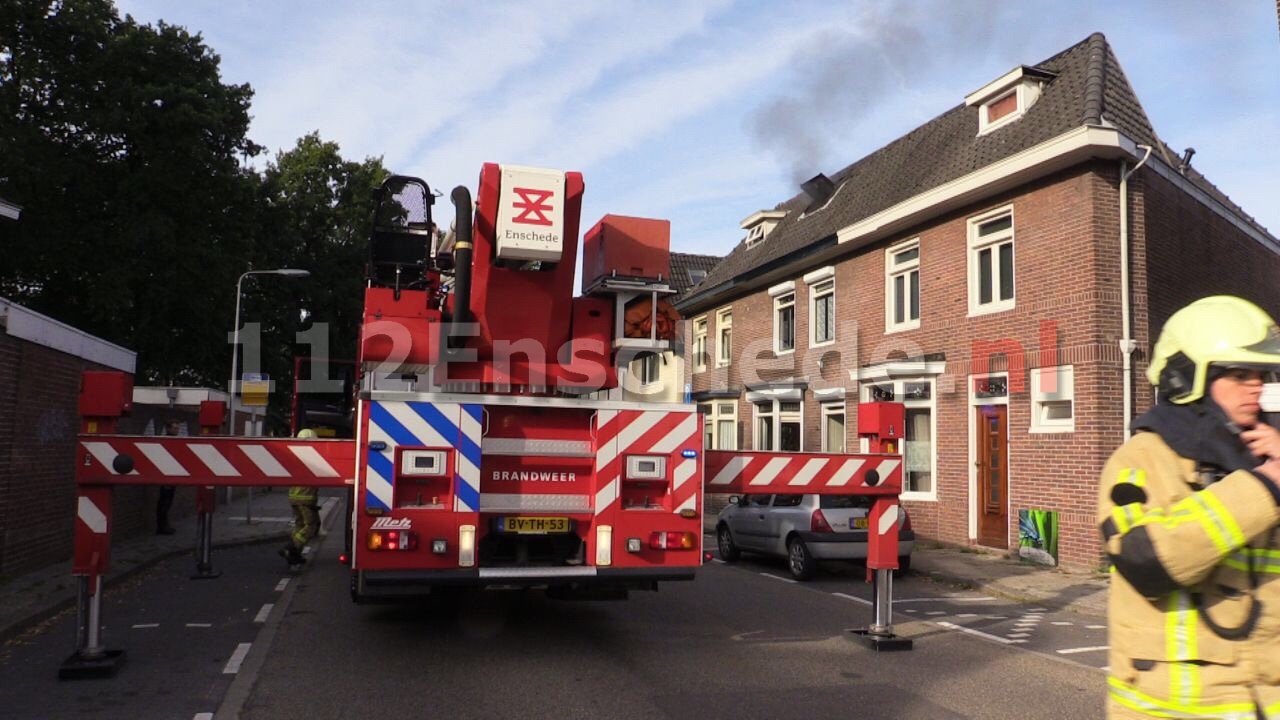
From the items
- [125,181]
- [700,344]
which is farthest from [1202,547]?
[125,181]

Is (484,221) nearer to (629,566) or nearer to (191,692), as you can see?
(629,566)

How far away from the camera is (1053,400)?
47.5 feet

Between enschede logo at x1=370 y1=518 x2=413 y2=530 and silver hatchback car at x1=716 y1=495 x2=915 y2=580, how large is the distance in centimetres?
699

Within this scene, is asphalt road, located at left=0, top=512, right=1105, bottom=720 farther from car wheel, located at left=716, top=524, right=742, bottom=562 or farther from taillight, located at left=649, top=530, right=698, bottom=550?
car wheel, located at left=716, top=524, right=742, bottom=562

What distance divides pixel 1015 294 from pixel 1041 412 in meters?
1.92

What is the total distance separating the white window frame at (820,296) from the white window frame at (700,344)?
703 cm

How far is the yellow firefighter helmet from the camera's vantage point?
8.42ft

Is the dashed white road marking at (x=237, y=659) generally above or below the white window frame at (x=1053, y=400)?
below

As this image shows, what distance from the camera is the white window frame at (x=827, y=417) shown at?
2042 cm

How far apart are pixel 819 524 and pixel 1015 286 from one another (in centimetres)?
541

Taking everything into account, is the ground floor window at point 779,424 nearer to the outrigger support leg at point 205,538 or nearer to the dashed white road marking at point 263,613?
the outrigger support leg at point 205,538

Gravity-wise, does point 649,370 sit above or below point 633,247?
below

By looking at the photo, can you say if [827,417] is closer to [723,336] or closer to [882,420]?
[723,336]

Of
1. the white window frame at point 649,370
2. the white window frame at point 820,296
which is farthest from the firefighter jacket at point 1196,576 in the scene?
the white window frame at point 820,296
